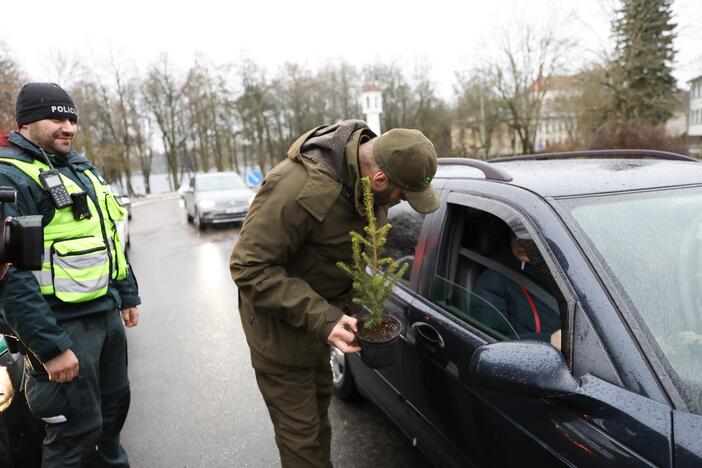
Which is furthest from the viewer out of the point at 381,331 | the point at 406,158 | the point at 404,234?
the point at 404,234

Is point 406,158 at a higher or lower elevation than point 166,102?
lower

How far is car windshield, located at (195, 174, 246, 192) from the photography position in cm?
1310

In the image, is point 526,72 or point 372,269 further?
point 526,72

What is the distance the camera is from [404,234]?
2.60 metres

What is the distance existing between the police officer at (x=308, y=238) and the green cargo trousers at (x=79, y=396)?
0.87 m

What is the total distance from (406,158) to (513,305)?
0.94 metres

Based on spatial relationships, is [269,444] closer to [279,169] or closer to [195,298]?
[279,169]

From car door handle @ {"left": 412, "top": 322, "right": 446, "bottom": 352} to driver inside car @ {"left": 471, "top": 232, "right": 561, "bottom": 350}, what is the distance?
19 cm

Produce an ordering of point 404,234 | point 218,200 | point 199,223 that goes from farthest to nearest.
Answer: point 199,223, point 218,200, point 404,234

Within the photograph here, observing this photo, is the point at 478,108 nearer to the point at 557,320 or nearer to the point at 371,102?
the point at 371,102

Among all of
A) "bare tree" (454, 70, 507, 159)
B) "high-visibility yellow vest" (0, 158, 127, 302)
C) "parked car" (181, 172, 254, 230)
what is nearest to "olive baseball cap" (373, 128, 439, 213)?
"high-visibility yellow vest" (0, 158, 127, 302)

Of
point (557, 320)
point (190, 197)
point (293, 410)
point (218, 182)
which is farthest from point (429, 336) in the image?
point (190, 197)

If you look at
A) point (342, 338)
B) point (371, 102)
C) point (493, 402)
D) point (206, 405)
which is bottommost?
point (206, 405)

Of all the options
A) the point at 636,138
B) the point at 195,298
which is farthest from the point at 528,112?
the point at 195,298
